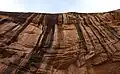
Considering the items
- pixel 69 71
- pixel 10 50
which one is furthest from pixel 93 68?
pixel 10 50

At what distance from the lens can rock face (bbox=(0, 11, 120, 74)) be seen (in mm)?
17406

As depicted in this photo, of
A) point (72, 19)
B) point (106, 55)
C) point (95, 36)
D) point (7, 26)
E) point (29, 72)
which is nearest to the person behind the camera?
point (29, 72)

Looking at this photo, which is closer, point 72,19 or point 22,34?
point 22,34

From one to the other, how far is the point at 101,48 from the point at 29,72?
470 centimetres

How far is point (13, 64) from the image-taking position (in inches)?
683

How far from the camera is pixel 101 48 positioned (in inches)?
746

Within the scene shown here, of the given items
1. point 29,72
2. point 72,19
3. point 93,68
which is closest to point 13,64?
point 29,72

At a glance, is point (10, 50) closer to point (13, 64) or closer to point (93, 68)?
point (13, 64)

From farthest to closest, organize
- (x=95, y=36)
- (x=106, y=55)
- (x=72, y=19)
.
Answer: (x=72, y=19) → (x=95, y=36) → (x=106, y=55)

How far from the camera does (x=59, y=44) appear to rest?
64.1 feet

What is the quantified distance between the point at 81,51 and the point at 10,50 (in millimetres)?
4165

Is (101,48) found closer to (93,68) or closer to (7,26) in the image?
(93,68)

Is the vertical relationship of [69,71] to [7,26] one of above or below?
below

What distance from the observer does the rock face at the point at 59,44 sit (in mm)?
17406
